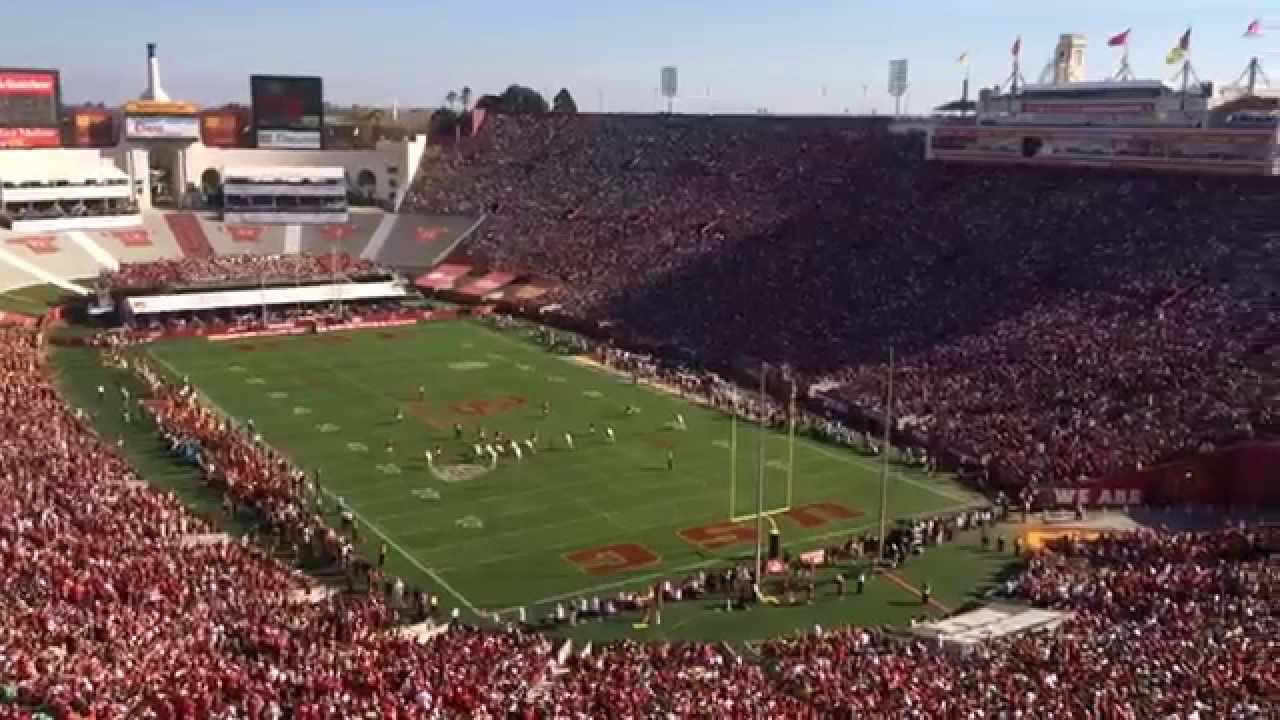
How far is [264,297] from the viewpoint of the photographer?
200 feet

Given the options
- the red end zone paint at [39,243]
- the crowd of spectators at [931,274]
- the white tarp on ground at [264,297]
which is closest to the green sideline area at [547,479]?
the crowd of spectators at [931,274]

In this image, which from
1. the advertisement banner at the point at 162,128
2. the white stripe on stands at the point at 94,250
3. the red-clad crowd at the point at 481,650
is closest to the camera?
the red-clad crowd at the point at 481,650

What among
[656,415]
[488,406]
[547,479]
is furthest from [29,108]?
[547,479]

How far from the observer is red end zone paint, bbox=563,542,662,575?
2903 centimetres

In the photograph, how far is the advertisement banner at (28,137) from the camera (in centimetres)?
7375

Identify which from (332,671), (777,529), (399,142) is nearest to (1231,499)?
(777,529)

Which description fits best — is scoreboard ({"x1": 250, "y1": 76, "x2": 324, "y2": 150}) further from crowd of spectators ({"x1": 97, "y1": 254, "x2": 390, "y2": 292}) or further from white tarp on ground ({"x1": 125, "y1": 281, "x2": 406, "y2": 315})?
white tarp on ground ({"x1": 125, "y1": 281, "x2": 406, "y2": 315})

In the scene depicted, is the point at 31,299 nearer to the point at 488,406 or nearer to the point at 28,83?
the point at 28,83

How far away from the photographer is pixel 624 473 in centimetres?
3656

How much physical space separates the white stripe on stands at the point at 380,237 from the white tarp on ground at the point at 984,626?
180 feet

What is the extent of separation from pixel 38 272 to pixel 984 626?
187ft

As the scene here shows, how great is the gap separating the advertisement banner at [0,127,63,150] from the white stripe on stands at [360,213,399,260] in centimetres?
2011

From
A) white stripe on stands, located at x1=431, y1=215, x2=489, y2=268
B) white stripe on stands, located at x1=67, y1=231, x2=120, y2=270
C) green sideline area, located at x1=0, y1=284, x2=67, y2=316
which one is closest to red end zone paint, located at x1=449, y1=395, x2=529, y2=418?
green sideline area, located at x1=0, y1=284, x2=67, y2=316

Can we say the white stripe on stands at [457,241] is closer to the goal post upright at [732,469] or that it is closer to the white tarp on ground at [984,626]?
the goal post upright at [732,469]
